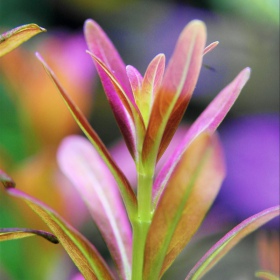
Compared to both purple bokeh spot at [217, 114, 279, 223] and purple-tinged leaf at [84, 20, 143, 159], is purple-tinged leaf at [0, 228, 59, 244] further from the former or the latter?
purple bokeh spot at [217, 114, 279, 223]

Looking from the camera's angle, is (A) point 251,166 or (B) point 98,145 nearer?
(B) point 98,145

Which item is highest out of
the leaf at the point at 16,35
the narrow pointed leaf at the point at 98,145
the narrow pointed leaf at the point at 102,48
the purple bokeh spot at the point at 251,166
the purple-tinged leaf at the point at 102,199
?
the leaf at the point at 16,35

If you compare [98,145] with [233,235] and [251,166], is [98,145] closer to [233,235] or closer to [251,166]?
[233,235]

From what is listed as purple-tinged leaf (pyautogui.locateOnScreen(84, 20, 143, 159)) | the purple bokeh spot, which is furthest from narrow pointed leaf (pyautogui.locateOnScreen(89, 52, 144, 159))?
the purple bokeh spot

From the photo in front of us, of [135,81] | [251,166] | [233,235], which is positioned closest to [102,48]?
[135,81]

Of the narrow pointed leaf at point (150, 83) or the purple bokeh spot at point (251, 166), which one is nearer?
the narrow pointed leaf at point (150, 83)

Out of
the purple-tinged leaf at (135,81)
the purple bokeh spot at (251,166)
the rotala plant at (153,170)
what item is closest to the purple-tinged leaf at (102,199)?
the rotala plant at (153,170)

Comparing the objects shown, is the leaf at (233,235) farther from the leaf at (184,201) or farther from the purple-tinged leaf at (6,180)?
the purple-tinged leaf at (6,180)
